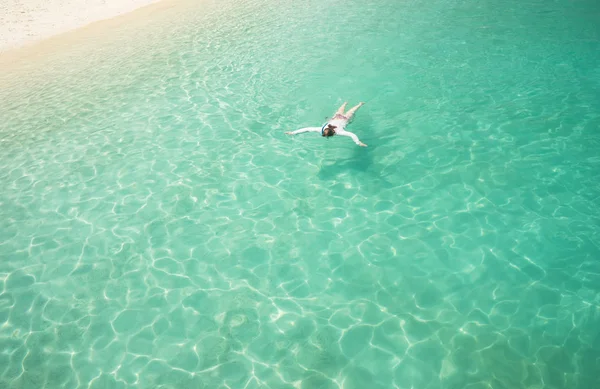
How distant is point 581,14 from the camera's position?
17531mm

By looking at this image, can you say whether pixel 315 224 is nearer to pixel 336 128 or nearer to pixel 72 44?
pixel 336 128

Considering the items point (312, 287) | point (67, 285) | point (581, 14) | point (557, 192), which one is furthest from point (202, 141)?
point (581, 14)

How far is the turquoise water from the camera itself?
21.1 feet

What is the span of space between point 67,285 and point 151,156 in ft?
15.3

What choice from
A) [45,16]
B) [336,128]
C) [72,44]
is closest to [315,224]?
[336,128]

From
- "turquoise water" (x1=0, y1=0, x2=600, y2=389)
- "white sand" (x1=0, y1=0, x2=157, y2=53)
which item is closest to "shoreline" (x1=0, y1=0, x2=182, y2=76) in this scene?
"white sand" (x1=0, y1=0, x2=157, y2=53)

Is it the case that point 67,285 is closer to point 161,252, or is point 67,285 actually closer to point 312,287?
point 161,252

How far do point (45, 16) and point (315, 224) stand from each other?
25049 millimetres

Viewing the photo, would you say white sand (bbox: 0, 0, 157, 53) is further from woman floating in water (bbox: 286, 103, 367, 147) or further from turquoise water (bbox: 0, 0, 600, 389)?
woman floating in water (bbox: 286, 103, 367, 147)

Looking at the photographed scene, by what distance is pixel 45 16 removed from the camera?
24.3m

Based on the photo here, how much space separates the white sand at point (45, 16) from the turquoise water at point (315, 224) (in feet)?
31.5

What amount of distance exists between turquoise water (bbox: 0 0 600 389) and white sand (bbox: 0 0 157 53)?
960cm

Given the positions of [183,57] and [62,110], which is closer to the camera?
[62,110]

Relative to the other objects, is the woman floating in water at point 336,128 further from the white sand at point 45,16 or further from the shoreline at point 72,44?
the white sand at point 45,16
